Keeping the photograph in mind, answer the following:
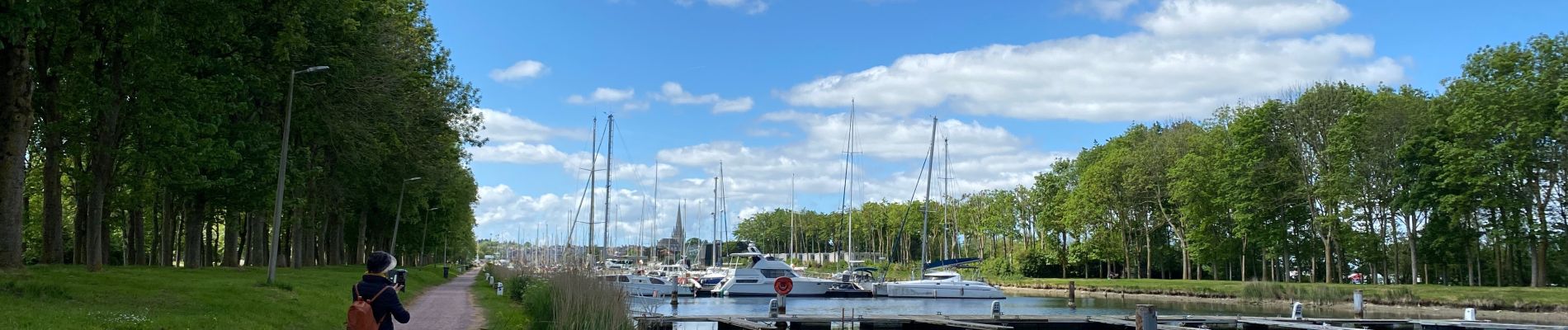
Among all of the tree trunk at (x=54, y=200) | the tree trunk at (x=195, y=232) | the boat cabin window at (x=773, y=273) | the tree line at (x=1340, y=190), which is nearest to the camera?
the tree trunk at (x=54, y=200)

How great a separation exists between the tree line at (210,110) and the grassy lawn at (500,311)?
19.8 feet

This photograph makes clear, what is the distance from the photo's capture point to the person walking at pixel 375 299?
9867 millimetres

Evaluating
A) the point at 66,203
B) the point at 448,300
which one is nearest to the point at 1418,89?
the point at 448,300

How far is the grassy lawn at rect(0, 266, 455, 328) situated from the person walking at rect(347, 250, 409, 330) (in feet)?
22.6

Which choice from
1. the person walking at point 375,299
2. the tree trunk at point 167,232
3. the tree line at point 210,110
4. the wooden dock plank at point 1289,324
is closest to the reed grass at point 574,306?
the person walking at point 375,299

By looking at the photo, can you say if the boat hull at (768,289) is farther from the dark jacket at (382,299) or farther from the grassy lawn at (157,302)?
the dark jacket at (382,299)

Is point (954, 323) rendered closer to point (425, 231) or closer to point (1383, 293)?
point (1383, 293)

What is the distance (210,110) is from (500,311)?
8.73 meters

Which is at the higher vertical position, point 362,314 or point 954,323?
point 362,314

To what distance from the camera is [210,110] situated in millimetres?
27875

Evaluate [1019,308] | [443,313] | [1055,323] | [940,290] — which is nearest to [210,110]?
[443,313]

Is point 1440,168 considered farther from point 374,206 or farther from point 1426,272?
point 374,206

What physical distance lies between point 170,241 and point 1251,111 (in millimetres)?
50896

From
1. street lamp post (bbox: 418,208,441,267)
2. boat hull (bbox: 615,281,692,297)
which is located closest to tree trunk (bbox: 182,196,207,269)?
boat hull (bbox: 615,281,692,297)
